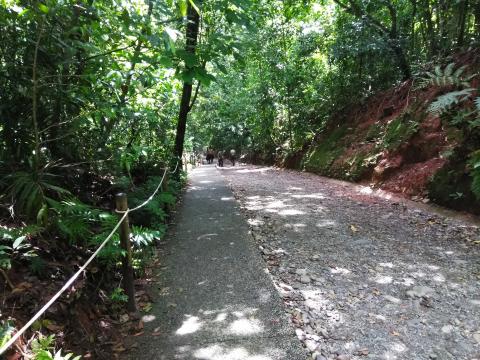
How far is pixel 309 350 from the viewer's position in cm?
298

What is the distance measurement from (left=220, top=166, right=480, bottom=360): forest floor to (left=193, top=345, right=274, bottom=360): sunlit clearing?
53 centimetres

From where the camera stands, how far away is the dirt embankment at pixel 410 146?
6617mm

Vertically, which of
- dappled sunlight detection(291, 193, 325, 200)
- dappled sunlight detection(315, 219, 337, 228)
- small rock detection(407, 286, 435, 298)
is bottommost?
small rock detection(407, 286, 435, 298)

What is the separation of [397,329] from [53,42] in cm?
461

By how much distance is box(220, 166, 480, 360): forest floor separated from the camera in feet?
10.1

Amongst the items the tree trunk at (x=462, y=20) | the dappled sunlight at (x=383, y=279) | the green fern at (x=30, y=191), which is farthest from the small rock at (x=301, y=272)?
the tree trunk at (x=462, y=20)

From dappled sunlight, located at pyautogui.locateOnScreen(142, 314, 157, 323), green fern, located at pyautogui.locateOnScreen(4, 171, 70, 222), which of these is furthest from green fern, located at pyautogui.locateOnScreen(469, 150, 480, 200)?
green fern, located at pyautogui.locateOnScreen(4, 171, 70, 222)

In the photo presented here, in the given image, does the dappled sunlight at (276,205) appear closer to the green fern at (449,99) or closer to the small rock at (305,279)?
the small rock at (305,279)

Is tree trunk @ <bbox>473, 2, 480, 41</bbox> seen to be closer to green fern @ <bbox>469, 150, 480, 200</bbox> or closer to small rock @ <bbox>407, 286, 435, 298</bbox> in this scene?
green fern @ <bbox>469, 150, 480, 200</bbox>

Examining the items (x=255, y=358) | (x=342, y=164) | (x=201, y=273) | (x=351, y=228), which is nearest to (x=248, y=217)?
(x=351, y=228)

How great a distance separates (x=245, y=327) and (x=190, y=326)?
1.80ft

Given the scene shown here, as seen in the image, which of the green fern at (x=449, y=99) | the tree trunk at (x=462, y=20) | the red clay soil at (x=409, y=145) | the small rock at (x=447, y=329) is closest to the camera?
the small rock at (x=447, y=329)

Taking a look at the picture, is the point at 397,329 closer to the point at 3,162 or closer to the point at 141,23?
the point at 141,23

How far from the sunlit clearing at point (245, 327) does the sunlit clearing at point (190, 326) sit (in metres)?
0.33
